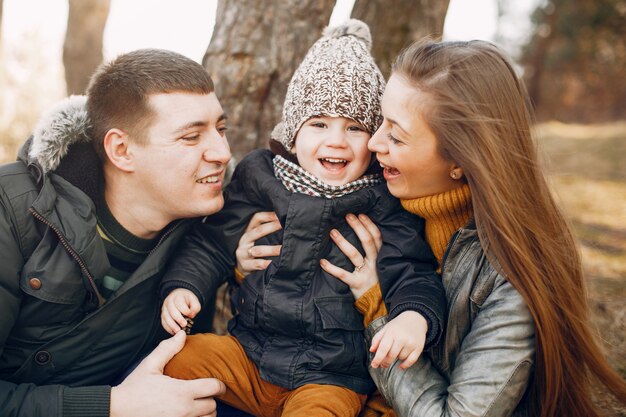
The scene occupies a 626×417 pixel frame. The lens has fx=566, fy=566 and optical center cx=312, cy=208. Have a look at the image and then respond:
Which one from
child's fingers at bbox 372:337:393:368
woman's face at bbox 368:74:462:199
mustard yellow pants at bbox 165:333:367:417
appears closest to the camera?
child's fingers at bbox 372:337:393:368

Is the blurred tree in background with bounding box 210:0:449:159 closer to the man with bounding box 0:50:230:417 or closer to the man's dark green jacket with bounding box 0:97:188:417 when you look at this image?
the man with bounding box 0:50:230:417

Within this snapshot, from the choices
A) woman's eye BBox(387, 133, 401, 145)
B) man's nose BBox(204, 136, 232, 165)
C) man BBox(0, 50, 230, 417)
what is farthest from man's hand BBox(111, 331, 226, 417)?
woman's eye BBox(387, 133, 401, 145)

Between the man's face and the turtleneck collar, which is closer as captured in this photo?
the turtleneck collar

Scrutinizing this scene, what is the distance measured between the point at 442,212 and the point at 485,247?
0.88 ft

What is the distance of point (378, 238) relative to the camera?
2.63 meters

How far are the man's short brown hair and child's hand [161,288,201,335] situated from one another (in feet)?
2.62

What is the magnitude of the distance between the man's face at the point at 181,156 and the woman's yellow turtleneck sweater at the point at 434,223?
2.93 ft

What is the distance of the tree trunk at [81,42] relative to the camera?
705 cm

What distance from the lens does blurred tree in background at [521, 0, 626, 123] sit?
1711 centimetres

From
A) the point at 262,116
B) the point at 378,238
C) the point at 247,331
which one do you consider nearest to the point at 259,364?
the point at 247,331

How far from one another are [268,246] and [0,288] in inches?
45.8

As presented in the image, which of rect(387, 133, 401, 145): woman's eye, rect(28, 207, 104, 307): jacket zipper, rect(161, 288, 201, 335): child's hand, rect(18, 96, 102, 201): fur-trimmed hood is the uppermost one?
rect(387, 133, 401, 145): woman's eye

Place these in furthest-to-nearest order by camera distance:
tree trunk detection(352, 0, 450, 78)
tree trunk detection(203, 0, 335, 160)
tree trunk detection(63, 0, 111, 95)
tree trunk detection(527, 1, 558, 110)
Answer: tree trunk detection(527, 1, 558, 110) → tree trunk detection(63, 0, 111, 95) → tree trunk detection(352, 0, 450, 78) → tree trunk detection(203, 0, 335, 160)

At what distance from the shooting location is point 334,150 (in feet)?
8.61
